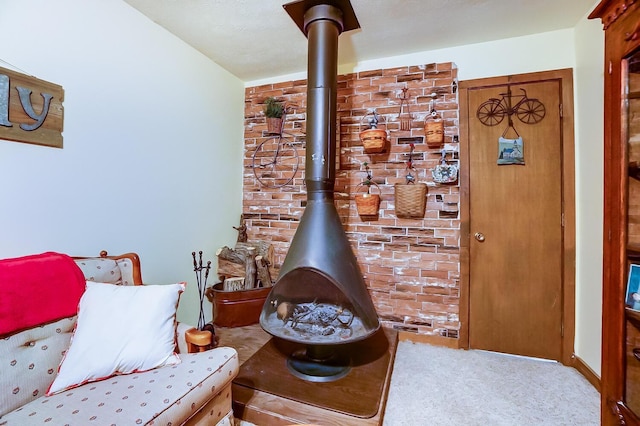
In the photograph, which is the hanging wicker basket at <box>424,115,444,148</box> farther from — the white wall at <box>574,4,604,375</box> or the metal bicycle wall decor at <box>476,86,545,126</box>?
the white wall at <box>574,4,604,375</box>

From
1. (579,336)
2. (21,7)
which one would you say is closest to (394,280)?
(579,336)

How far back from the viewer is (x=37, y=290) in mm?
1323

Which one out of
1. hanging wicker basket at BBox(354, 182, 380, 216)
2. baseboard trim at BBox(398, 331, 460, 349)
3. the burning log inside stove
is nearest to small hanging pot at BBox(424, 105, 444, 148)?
hanging wicker basket at BBox(354, 182, 380, 216)

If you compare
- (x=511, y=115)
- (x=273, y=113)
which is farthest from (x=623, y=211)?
(x=273, y=113)

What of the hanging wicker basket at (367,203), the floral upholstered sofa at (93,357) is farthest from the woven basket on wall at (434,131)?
the floral upholstered sofa at (93,357)

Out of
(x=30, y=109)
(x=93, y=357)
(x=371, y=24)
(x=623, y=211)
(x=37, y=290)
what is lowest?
(x=93, y=357)

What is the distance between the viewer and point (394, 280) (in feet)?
8.71

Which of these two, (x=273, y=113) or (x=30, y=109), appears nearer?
(x=30, y=109)

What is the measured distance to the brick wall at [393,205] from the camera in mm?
2518

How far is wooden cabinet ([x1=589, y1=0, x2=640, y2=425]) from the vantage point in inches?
45.6

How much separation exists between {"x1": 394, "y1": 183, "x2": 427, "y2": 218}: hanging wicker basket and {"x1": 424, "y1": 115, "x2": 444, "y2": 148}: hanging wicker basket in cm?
36

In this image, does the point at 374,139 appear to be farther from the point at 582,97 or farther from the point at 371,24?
the point at 582,97

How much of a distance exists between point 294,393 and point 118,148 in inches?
75.4

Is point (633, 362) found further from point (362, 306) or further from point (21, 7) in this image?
point (21, 7)
